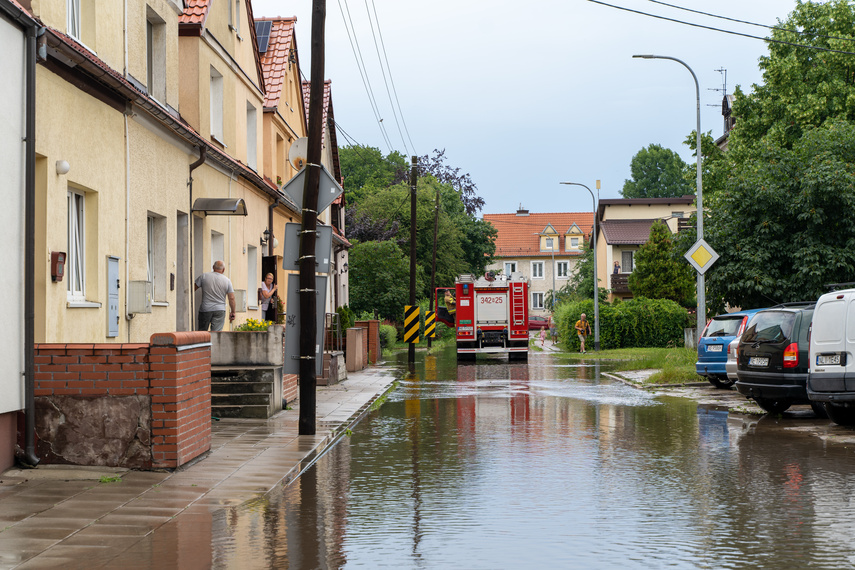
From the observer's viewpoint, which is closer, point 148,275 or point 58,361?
point 58,361

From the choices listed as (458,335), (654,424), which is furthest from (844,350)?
(458,335)

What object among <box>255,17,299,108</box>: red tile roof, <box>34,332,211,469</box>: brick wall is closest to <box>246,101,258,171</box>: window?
<box>255,17,299,108</box>: red tile roof

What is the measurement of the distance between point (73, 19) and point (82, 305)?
3564 mm

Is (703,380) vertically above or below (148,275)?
below

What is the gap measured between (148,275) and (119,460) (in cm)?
602

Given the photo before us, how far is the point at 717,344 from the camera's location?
19953 millimetres

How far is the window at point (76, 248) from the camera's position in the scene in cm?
1114

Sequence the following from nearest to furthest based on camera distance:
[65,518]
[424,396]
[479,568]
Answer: [479,568] → [65,518] → [424,396]

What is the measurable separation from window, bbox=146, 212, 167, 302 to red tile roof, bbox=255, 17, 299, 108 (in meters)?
11.5

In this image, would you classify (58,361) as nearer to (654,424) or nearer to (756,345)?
(654,424)

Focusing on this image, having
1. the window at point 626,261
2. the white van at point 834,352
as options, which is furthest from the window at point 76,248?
the window at point 626,261

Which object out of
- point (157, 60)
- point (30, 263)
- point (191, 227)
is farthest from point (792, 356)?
point (157, 60)

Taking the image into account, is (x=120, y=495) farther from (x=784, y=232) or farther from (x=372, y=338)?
(x=372, y=338)

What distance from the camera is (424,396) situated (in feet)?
62.9
